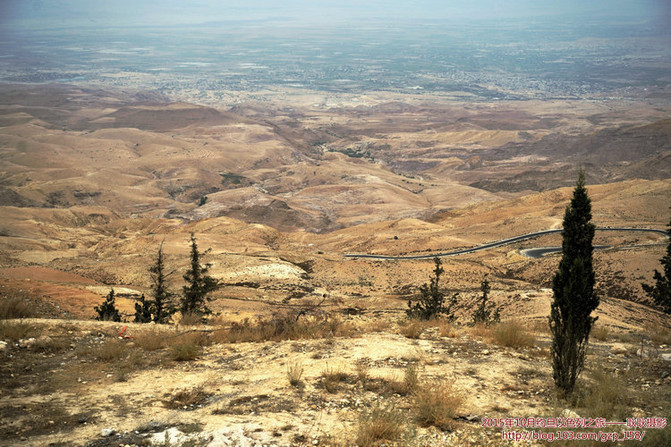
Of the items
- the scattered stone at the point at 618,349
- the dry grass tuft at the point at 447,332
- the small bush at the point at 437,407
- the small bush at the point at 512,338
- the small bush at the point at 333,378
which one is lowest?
the dry grass tuft at the point at 447,332

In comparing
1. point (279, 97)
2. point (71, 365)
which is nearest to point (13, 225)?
point (71, 365)

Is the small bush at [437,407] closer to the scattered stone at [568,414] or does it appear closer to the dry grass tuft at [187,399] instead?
the scattered stone at [568,414]

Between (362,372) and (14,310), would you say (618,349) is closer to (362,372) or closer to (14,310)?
(362,372)

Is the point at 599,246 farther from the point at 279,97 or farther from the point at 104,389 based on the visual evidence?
the point at 279,97

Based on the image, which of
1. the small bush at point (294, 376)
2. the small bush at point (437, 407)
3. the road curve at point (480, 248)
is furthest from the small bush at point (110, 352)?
the road curve at point (480, 248)

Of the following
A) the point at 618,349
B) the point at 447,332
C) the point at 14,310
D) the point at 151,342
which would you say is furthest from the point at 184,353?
the point at 618,349

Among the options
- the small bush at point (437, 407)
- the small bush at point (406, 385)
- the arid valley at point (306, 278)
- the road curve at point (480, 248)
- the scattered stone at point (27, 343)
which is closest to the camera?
the small bush at point (437, 407)
